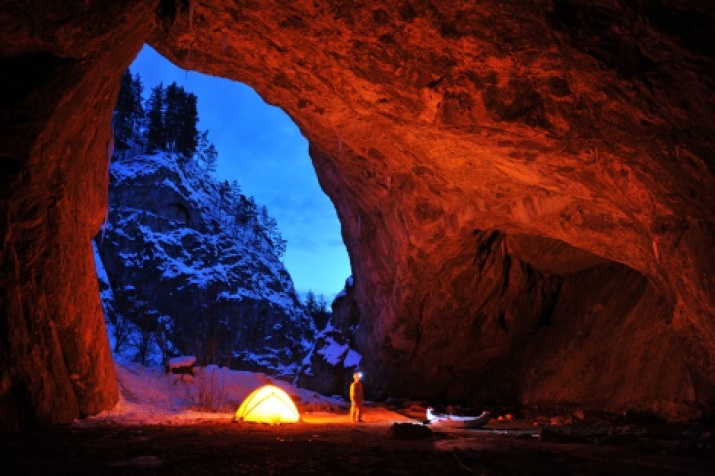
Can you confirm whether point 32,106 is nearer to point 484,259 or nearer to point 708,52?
point 708,52

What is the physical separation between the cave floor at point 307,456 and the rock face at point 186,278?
43.1 m

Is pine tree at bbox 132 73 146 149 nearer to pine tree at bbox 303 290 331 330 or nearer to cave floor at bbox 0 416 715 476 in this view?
pine tree at bbox 303 290 331 330

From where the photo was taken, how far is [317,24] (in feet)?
24.0

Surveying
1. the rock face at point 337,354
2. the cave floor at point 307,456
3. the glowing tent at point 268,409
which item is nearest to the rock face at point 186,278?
the rock face at point 337,354

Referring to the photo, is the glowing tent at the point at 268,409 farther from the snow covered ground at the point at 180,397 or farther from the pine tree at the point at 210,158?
the pine tree at the point at 210,158

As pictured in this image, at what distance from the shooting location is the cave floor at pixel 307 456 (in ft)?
13.9

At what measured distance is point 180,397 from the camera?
15.3m

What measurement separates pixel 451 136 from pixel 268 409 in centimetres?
685

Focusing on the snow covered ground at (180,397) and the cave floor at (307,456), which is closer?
the cave floor at (307,456)

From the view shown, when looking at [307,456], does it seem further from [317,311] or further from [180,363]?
[317,311]

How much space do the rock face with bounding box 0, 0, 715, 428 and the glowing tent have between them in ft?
9.31

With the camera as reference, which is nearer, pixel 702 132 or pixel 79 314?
pixel 702 132

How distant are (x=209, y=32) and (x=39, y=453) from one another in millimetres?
6463

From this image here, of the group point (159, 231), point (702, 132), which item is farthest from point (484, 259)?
point (159, 231)
